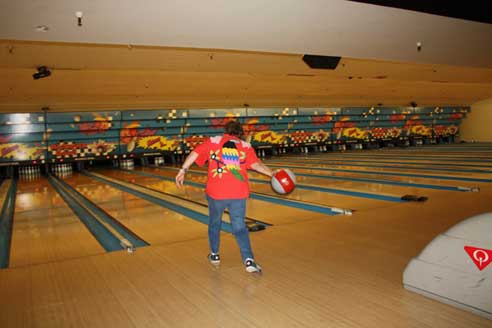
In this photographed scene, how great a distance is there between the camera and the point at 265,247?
3.89 m

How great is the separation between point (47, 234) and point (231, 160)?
275cm

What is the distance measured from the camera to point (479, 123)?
19625 millimetres

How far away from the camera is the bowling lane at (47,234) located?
3.97 metres

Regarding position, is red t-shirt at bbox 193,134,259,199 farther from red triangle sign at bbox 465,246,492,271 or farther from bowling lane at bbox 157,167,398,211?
bowling lane at bbox 157,167,398,211

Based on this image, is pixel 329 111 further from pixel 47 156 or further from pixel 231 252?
pixel 231 252

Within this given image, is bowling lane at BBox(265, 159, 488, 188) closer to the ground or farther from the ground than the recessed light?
closer to the ground

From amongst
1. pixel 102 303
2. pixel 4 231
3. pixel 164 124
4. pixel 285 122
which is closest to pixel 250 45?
pixel 4 231

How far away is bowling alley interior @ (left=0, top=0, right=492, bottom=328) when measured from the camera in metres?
2.57

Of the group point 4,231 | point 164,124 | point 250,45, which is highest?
point 250,45

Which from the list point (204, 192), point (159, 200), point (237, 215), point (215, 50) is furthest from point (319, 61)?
point (237, 215)

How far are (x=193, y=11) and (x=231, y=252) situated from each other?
2.44 m

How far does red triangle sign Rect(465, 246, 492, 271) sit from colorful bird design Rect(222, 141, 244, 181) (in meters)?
1.50

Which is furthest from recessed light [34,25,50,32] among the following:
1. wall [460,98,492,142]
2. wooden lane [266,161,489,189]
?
wall [460,98,492,142]

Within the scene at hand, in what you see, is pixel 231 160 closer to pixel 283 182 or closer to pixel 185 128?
pixel 283 182
